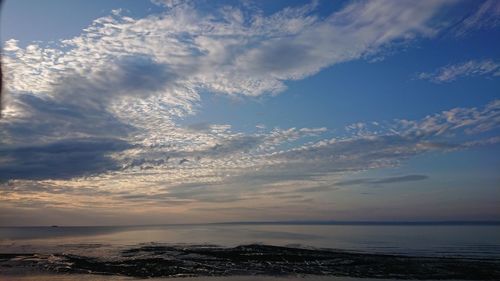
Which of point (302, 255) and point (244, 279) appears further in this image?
point (302, 255)

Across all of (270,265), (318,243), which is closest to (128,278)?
(270,265)

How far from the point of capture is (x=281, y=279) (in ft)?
95.9

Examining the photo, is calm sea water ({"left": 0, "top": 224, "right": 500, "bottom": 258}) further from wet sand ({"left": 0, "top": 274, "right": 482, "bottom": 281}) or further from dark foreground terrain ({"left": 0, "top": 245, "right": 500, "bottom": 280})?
wet sand ({"left": 0, "top": 274, "right": 482, "bottom": 281})

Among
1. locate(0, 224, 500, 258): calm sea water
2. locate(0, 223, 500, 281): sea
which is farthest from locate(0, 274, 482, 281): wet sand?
locate(0, 224, 500, 258): calm sea water

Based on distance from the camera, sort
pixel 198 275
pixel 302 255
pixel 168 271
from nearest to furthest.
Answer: pixel 198 275, pixel 168 271, pixel 302 255

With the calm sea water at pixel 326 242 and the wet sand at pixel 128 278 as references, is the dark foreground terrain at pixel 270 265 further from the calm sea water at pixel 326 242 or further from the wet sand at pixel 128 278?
the calm sea water at pixel 326 242

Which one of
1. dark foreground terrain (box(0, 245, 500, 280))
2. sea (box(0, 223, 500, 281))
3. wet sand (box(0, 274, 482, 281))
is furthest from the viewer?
sea (box(0, 223, 500, 281))

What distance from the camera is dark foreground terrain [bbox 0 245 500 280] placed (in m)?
32.0

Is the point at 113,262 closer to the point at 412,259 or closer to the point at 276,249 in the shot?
the point at 276,249

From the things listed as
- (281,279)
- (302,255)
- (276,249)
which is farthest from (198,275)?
(276,249)

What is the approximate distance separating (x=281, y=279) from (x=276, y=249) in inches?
787

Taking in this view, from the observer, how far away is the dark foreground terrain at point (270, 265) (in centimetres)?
3197

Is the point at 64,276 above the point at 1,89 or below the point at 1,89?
below

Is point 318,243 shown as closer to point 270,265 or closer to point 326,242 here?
point 326,242
